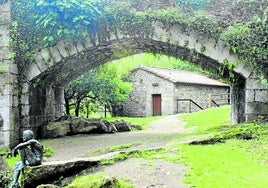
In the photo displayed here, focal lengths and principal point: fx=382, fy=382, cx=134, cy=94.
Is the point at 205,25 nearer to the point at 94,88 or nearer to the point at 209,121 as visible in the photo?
the point at 209,121

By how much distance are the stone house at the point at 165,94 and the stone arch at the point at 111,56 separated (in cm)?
1209

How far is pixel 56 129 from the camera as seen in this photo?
31.7 ft

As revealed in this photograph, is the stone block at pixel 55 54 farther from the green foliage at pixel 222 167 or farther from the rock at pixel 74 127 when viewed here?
the green foliage at pixel 222 167

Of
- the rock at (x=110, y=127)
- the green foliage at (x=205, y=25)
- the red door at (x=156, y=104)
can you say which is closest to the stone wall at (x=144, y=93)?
the red door at (x=156, y=104)

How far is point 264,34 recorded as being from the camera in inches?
301

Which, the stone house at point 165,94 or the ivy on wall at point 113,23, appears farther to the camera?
the stone house at point 165,94

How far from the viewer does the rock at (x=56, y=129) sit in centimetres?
952

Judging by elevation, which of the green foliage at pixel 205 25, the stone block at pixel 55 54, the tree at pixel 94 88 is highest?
the green foliage at pixel 205 25

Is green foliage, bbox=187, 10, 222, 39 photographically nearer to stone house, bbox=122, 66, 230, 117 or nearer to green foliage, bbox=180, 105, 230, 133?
green foliage, bbox=180, 105, 230, 133

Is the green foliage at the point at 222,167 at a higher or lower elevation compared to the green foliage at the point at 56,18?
lower

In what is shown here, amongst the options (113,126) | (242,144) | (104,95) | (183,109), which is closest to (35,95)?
(113,126)

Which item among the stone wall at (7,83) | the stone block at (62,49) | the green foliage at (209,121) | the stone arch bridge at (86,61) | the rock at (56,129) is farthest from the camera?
the green foliage at (209,121)

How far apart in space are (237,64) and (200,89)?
51.9ft

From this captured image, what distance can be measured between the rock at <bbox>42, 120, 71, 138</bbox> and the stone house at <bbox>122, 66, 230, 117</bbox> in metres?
12.7
